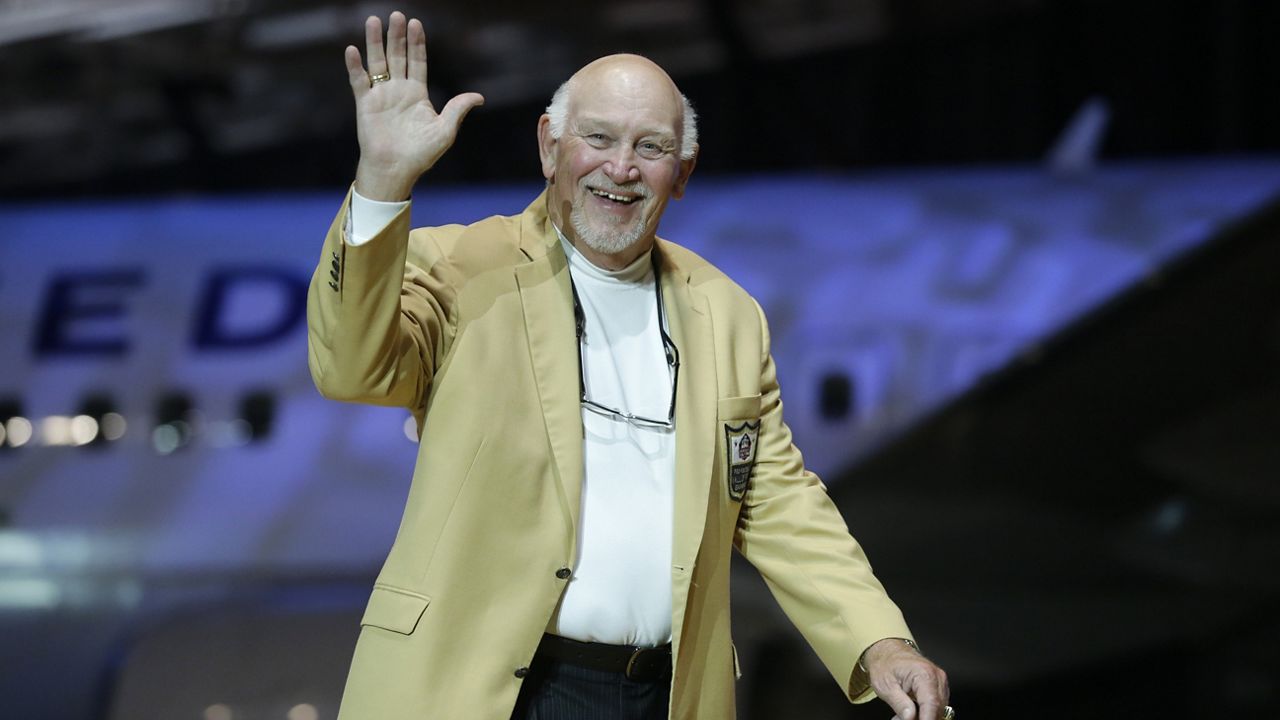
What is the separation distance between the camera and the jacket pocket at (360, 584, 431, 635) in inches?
64.2

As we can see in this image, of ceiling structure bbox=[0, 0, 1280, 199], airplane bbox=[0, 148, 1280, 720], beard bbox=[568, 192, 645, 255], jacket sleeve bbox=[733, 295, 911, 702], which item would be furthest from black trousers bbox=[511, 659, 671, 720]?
ceiling structure bbox=[0, 0, 1280, 199]

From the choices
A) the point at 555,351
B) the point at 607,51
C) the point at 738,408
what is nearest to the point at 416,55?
the point at 555,351

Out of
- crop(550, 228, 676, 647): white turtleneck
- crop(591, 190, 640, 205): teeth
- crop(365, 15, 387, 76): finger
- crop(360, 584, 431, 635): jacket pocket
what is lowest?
crop(360, 584, 431, 635): jacket pocket

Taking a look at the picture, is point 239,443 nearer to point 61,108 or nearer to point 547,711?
point 61,108

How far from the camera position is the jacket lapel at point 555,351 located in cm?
170

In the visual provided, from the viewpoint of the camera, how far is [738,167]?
681cm

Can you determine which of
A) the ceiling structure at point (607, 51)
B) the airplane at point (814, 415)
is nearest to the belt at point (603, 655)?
the airplane at point (814, 415)

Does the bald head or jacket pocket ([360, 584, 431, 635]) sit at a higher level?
the bald head

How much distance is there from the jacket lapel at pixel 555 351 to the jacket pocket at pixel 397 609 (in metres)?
0.21

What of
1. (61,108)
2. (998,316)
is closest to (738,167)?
(998,316)

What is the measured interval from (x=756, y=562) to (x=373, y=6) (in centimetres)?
530

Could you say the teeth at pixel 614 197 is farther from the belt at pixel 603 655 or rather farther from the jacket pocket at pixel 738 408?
the belt at pixel 603 655

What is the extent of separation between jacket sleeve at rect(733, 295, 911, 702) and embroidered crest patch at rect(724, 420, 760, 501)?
48 mm

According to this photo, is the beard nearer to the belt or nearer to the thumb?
the thumb
